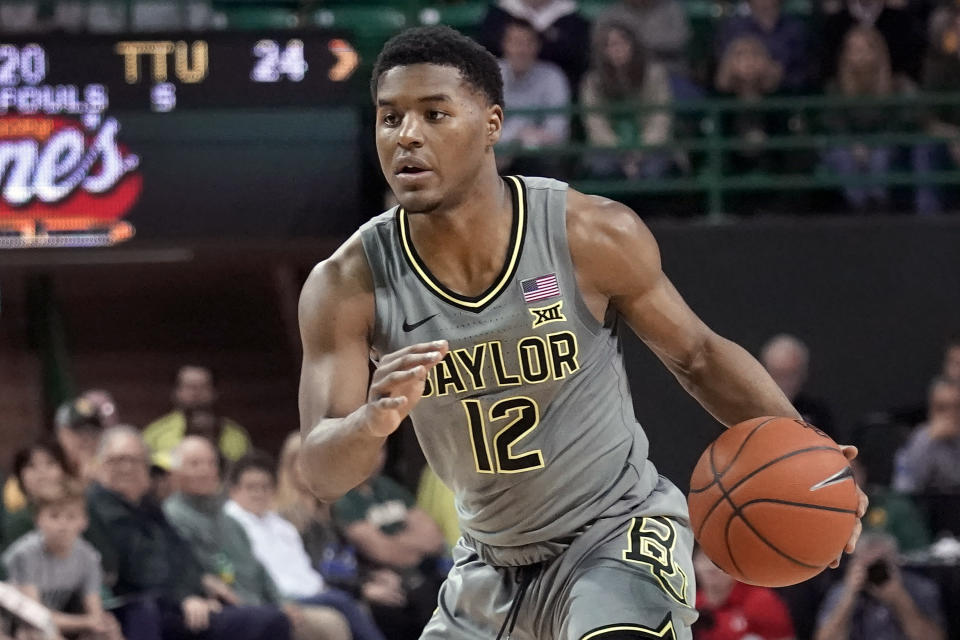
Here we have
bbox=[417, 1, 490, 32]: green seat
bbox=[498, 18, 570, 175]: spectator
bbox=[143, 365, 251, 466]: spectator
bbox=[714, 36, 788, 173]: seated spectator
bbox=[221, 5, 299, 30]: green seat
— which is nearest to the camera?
bbox=[143, 365, 251, 466]: spectator

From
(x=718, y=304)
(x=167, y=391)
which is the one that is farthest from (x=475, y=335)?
(x=167, y=391)

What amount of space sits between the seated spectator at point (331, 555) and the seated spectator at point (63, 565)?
4.17 ft

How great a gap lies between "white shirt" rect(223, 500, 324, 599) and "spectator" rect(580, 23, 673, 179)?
3.36 meters

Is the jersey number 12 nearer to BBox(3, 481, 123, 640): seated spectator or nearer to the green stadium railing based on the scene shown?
BBox(3, 481, 123, 640): seated spectator

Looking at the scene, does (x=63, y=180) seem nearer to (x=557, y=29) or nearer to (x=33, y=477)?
(x=33, y=477)

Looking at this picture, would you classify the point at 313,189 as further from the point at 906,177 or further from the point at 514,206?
the point at 514,206

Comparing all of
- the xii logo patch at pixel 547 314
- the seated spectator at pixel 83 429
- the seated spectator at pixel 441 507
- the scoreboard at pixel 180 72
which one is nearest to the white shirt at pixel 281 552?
the seated spectator at pixel 441 507

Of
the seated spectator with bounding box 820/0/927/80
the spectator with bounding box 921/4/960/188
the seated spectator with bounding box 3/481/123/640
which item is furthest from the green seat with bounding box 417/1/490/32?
the seated spectator with bounding box 3/481/123/640

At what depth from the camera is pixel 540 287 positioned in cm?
416

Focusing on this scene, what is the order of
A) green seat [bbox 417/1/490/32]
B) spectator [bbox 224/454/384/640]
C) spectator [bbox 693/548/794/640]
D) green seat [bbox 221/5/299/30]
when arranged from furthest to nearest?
green seat [bbox 221/5/299/30], green seat [bbox 417/1/490/32], spectator [bbox 224/454/384/640], spectator [bbox 693/548/794/640]

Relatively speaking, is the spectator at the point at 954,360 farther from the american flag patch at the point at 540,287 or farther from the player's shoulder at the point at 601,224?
the american flag patch at the point at 540,287

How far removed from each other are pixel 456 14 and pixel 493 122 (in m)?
7.29

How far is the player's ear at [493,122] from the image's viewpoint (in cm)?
416

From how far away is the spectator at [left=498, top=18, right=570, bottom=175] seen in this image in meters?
10.2
